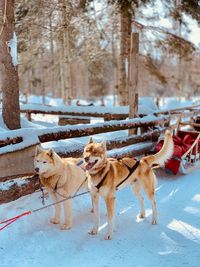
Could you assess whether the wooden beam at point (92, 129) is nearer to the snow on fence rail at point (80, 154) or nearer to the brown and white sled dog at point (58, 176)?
the snow on fence rail at point (80, 154)

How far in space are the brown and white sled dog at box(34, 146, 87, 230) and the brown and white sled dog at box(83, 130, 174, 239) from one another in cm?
31

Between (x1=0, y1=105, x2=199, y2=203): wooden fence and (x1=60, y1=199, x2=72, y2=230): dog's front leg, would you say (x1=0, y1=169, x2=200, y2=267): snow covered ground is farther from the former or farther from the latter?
(x1=0, y1=105, x2=199, y2=203): wooden fence

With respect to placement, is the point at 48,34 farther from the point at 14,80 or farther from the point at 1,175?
the point at 1,175

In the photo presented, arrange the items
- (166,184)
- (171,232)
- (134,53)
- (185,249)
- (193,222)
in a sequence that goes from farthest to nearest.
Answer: (134,53)
(166,184)
(193,222)
(171,232)
(185,249)

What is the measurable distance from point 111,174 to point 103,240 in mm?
870

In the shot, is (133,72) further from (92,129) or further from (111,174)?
(111,174)

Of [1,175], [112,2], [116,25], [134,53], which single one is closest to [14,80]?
[1,175]

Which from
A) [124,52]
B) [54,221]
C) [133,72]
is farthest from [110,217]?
[124,52]

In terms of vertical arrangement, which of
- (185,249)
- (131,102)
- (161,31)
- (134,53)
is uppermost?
(161,31)

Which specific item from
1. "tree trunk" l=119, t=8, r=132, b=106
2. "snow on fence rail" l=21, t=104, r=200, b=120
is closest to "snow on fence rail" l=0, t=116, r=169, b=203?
"snow on fence rail" l=21, t=104, r=200, b=120

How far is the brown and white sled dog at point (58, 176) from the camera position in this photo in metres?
4.72

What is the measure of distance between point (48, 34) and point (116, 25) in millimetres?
3060

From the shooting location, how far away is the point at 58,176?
16.1 feet

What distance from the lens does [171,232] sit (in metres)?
5.00
